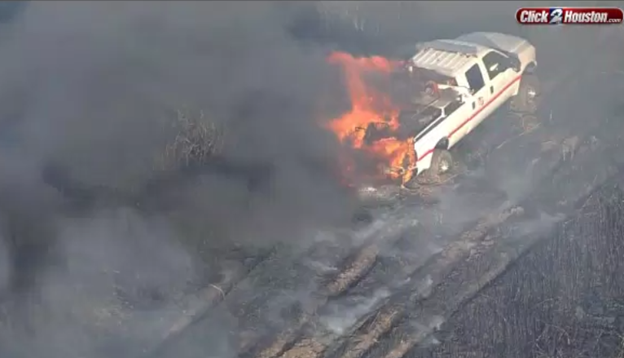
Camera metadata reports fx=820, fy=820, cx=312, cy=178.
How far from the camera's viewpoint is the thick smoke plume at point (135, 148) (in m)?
10.7

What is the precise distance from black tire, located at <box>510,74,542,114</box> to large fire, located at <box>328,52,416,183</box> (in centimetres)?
283

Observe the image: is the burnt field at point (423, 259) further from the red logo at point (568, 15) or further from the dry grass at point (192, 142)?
the red logo at point (568, 15)

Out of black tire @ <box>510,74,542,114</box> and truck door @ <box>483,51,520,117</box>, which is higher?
truck door @ <box>483,51,520,117</box>

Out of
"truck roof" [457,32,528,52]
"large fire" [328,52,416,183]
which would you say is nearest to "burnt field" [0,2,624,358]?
"large fire" [328,52,416,183]

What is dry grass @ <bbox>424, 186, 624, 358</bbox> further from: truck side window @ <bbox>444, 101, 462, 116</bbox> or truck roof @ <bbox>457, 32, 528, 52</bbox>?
truck roof @ <bbox>457, 32, 528, 52</bbox>

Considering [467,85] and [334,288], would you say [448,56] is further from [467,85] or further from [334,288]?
[334,288]

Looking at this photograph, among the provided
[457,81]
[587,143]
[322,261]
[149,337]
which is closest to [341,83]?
[457,81]

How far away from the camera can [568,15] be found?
16.3 m

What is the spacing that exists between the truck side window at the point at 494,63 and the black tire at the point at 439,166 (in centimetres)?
162

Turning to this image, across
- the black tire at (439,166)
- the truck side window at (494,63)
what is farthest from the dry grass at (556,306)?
the truck side window at (494,63)

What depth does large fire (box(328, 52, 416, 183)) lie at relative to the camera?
12125 millimetres

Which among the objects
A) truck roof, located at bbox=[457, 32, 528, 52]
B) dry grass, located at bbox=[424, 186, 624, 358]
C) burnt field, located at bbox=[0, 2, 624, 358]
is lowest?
dry grass, located at bbox=[424, 186, 624, 358]

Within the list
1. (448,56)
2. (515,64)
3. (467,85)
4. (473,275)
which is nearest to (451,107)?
(467,85)

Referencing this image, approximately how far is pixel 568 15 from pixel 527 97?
2.97m
